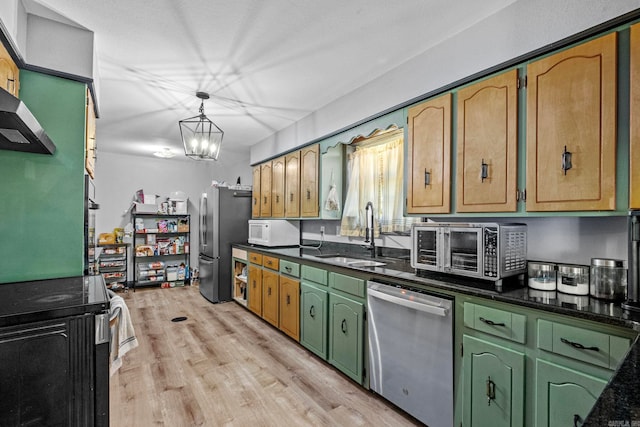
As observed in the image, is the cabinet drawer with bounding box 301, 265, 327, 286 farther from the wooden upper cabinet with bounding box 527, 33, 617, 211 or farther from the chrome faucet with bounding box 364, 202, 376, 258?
the wooden upper cabinet with bounding box 527, 33, 617, 211

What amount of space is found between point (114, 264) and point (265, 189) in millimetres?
3119

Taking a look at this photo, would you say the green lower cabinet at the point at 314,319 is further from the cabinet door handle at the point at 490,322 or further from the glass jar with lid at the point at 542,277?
the glass jar with lid at the point at 542,277

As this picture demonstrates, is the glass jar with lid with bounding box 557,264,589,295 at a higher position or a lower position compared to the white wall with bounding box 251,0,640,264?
lower

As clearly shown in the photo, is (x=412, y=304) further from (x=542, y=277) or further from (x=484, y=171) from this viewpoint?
(x=484, y=171)

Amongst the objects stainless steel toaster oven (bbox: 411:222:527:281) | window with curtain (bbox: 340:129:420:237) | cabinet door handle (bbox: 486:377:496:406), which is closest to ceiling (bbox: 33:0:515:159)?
window with curtain (bbox: 340:129:420:237)

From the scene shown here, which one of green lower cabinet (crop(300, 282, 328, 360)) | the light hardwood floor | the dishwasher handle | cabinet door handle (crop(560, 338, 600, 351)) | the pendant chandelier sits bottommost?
the light hardwood floor

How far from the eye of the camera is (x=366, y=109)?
9.30 ft

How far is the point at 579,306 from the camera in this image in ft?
4.42

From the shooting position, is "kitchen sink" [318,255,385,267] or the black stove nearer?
the black stove

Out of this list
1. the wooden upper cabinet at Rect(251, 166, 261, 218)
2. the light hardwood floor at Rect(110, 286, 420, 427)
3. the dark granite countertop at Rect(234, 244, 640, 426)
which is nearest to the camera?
the dark granite countertop at Rect(234, 244, 640, 426)

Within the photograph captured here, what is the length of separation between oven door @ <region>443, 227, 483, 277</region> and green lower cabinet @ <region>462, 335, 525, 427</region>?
0.38 metres

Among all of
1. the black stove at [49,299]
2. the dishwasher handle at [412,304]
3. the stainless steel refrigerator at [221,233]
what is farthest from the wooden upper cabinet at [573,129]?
the stainless steel refrigerator at [221,233]

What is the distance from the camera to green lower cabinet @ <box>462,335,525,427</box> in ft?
4.87

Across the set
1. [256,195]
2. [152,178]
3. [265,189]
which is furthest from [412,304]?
[152,178]
